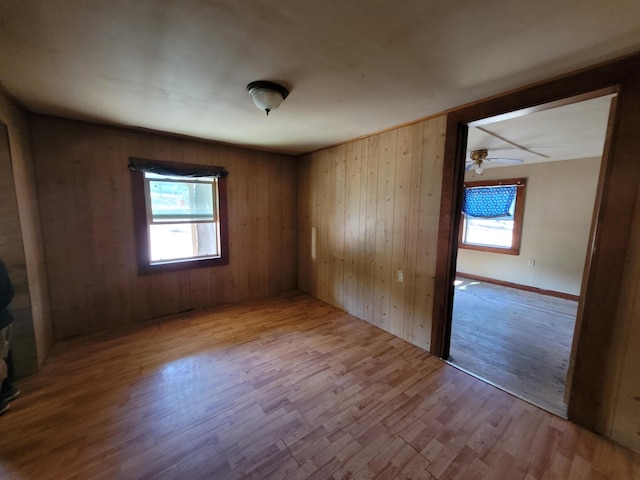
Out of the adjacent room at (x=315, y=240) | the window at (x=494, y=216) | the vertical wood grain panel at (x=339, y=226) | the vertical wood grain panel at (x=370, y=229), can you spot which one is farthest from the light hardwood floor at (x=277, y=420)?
the window at (x=494, y=216)

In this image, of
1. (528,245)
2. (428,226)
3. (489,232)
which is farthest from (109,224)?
(528,245)

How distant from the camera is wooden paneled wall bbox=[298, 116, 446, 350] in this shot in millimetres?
2439

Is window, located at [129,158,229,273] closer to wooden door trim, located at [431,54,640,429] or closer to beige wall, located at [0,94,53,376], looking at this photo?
beige wall, located at [0,94,53,376]

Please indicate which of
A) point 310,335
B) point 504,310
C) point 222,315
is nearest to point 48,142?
point 222,315

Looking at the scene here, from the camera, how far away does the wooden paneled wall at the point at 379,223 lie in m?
2.44

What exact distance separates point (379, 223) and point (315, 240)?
1315mm

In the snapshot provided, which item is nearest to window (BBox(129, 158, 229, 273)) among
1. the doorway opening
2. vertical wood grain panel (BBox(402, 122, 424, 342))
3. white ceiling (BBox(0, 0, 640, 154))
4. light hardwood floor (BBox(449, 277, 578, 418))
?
white ceiling (BBox(0, 0, 640, 154))

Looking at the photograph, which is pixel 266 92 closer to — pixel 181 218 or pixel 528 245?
pixel 181 218

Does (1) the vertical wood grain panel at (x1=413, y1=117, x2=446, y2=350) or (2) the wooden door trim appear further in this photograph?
(1) the vertical wood grain panel at (x1=413, y1=117, x2=446, y2=350)

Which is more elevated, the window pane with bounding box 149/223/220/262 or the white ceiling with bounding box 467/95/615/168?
the white ceiling with bounding box 467/95/615/168

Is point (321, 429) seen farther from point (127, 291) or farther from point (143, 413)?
point (127, 291)

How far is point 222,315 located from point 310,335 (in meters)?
1.31

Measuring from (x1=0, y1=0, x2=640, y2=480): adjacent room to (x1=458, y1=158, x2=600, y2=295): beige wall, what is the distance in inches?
10.1

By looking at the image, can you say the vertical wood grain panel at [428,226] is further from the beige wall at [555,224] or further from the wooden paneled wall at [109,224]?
the beige wall at [555,224]
